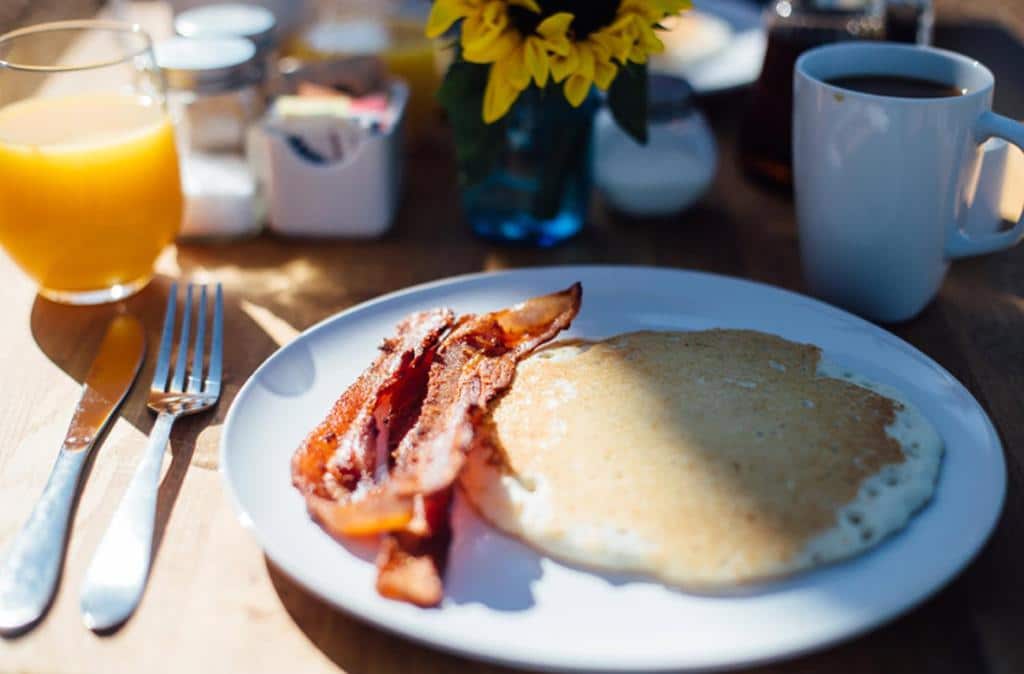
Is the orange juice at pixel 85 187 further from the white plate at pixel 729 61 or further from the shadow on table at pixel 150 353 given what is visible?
the white plate at pixel 729 61

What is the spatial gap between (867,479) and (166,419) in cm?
77

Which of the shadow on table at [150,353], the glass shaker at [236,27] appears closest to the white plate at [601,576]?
the shadow on table at [150,353]

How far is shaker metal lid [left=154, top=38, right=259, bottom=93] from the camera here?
1564 mm

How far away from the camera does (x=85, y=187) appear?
1.32 m

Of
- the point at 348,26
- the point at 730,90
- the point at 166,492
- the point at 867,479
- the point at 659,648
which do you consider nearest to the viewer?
the point at 659,648

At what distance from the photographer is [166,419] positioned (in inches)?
43.6

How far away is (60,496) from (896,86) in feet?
3.88

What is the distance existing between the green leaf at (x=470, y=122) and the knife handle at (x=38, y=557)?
698 mm

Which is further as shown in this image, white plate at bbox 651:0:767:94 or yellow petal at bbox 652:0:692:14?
white plate at bbox 651:0:767:94

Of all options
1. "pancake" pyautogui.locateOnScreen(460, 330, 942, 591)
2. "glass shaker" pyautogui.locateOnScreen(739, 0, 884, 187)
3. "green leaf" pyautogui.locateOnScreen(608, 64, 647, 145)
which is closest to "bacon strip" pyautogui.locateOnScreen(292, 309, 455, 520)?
"pancake" pyautogui.locateOnScreen(460, 330, 942, 591)

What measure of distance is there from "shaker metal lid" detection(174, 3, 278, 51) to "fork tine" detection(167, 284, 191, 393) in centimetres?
64

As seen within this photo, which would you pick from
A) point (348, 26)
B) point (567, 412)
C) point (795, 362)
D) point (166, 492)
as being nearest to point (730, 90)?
point (348, 26)

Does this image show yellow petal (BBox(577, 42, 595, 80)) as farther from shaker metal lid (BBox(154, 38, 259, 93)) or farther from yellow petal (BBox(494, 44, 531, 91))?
shaker metal lid (BBox(154, 38, 259, 93))

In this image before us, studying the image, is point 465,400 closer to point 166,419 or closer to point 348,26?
point 166,419
